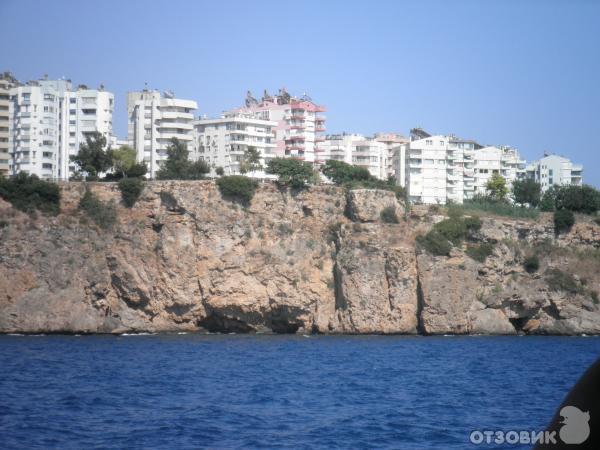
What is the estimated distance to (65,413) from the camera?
26.1m

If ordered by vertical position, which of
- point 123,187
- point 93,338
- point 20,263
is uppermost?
point 123,187

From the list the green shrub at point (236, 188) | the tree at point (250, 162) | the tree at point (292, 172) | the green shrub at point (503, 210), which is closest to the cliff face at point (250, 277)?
the green shrub at point (236, 188)

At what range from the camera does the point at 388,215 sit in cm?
5734

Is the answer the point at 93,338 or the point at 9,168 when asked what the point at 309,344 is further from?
the point at 9,168

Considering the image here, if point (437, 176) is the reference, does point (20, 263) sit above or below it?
below

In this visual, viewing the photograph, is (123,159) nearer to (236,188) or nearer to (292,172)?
(292,172)

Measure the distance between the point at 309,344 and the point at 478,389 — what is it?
656 inches

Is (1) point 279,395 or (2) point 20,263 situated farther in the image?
(2) point 20,263

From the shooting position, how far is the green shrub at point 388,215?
188 ft

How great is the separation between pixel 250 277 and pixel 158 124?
41171 millimetres

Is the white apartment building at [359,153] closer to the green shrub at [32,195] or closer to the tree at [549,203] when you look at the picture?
the tree at [549,203]

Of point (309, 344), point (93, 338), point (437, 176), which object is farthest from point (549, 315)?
point (437, 176)

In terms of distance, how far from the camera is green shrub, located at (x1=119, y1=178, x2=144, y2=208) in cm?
5628

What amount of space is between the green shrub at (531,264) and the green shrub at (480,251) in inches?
101
